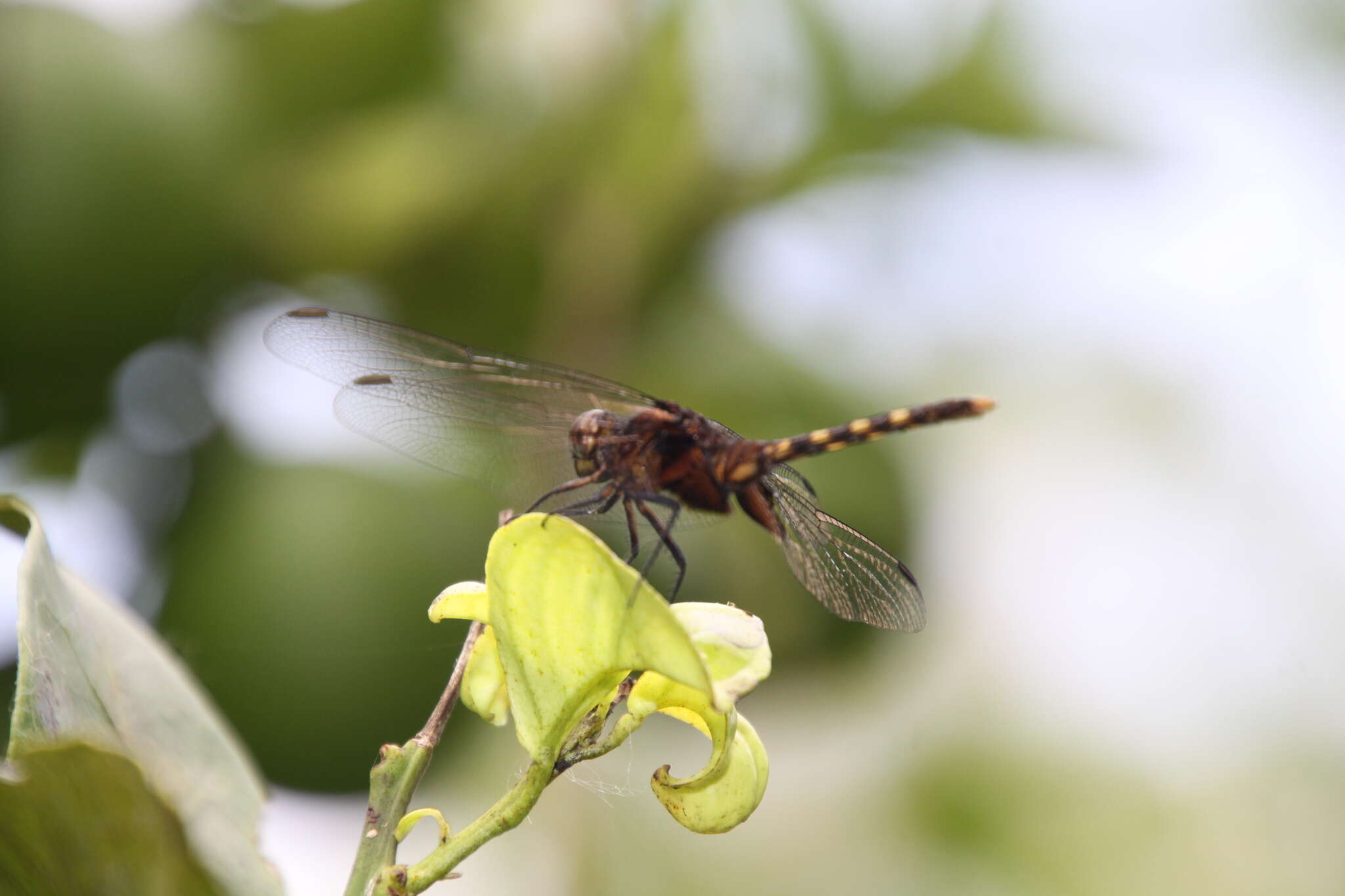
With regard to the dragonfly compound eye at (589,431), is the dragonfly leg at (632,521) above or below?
below

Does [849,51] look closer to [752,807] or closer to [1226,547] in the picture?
[1226,547]

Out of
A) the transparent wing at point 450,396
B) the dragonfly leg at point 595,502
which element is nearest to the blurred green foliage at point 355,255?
the transparent wing at point 450,396

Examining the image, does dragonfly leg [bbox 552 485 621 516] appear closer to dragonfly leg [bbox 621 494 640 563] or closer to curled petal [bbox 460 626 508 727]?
dragonfly leg [bbox 621 494 640 563]

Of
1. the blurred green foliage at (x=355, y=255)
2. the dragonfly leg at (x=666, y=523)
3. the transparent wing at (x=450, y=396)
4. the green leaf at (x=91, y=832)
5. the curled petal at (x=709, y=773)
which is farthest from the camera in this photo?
the blurred green foliage at (x=355, y=255)

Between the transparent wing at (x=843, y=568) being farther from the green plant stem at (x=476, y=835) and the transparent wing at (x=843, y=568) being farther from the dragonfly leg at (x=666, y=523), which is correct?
the green plant stem at (x=476, y=835)

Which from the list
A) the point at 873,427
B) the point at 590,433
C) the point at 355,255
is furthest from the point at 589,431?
the point at 355,255

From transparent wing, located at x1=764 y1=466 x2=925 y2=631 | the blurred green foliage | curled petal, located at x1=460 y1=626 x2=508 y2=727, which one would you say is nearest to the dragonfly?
transparent wing, located at x1=764 y1=466 x2=925 y2=631

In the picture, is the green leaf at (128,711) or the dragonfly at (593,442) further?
the dragonfly at (593,442)
